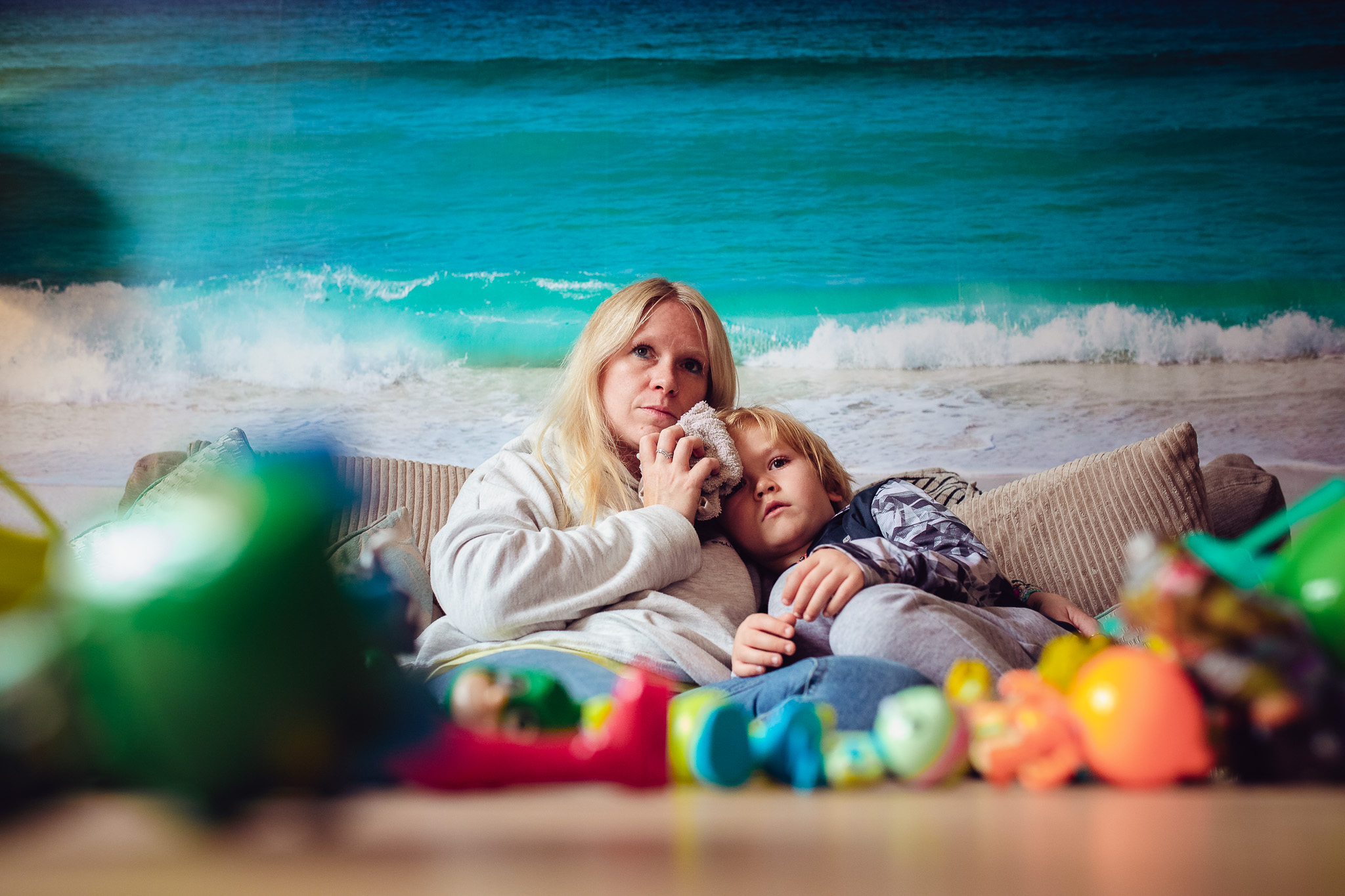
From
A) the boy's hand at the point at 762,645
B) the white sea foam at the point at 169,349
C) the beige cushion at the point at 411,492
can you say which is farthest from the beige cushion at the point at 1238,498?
the white sea foam at the point at 169,349

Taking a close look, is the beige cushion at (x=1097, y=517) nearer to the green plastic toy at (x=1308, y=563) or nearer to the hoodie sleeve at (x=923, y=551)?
the hoodie sleeve at (x=923, y=551)

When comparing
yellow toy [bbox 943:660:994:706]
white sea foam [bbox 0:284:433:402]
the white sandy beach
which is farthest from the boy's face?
white sea foam [bbox 0:284:433:402]

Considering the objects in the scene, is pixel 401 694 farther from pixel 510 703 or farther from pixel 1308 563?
pixel 1308 563

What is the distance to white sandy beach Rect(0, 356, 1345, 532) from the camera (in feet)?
7.78

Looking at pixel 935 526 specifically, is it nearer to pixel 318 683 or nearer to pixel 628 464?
pixel 628 464

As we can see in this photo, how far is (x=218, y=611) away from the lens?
0.85 ft

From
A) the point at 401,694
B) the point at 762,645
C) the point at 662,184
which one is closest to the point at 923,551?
the point at 762,645

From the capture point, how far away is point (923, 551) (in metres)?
0.92

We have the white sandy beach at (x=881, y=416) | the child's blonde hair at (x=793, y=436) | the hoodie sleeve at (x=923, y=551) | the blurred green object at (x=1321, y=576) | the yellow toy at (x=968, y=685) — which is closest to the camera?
the blurred green object at (x=1321, y=576)

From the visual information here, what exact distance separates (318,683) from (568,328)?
2.27 metres

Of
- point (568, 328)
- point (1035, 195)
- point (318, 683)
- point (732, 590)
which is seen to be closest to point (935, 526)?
point (732, 590)

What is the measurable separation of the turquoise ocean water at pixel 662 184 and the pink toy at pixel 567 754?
217cm

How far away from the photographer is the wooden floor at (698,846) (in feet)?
0.70

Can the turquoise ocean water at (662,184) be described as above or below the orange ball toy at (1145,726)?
above
